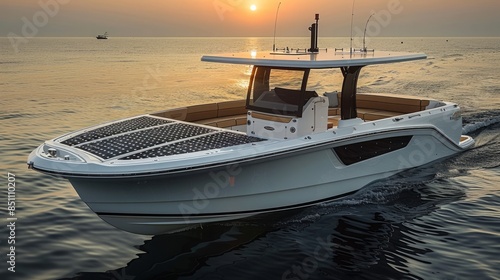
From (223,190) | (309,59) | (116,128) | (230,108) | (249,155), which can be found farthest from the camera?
(230,108)

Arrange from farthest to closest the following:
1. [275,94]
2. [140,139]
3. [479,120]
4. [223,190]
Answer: [479,120] < [275,94] < [140,139] < [223,190]

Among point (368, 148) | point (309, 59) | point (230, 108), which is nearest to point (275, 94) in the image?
point (309, 59)

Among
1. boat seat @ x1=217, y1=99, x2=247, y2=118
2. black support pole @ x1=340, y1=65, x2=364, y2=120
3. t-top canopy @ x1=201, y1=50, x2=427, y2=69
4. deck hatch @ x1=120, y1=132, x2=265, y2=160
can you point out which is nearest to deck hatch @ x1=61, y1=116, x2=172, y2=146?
deck hatch @ x1=120, y1=132, x2=265, y2=160

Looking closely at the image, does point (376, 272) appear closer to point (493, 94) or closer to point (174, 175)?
point (174, 175)

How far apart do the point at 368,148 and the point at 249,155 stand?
279 centimetres

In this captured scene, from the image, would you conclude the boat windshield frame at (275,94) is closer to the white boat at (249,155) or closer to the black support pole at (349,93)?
the white boat at (249,155)

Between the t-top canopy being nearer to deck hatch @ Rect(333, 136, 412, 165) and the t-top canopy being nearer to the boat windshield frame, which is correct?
the boat windshield frame

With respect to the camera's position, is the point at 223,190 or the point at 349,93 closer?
the point at 223,190

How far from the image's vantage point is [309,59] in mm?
8812

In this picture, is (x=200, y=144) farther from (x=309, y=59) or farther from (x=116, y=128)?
(x=309, y=59)

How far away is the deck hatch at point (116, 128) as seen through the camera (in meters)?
8.55

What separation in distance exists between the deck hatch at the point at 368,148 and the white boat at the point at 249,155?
0.02 m

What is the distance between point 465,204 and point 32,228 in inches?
327

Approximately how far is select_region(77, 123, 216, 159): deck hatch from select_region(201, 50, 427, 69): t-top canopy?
1.33 metres
